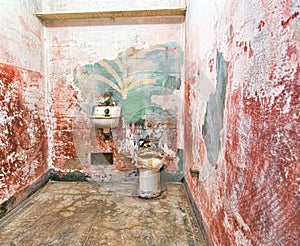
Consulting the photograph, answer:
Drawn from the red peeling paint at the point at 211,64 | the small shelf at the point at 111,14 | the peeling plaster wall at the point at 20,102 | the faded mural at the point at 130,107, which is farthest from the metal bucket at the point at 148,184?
the small shelf at the point at 111,14

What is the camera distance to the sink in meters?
2.93

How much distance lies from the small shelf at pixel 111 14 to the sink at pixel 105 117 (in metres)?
1.14

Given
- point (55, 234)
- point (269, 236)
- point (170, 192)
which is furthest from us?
point (170, 192)

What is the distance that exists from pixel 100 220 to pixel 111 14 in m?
2.35

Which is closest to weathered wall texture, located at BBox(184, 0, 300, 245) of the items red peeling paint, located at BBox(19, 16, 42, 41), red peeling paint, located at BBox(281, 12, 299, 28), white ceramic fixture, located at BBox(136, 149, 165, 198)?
red peeling paint, located at BBox(281, 12, 299, 28)

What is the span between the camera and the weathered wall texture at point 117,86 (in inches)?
123

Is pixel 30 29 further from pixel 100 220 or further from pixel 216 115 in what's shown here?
pixel 216 115

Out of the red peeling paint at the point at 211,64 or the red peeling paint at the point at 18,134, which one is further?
the red peeling paint at the point at 18,134

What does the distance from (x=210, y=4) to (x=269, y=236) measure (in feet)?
5.07

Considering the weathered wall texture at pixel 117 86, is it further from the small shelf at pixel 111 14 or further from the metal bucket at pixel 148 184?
the metal bucket at pixel 148 184

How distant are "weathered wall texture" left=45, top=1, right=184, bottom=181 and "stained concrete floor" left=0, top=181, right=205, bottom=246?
0.52m

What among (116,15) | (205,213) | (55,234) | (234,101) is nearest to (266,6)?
(234,101)

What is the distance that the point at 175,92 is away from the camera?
10.3ft

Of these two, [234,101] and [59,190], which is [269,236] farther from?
[59,190]
